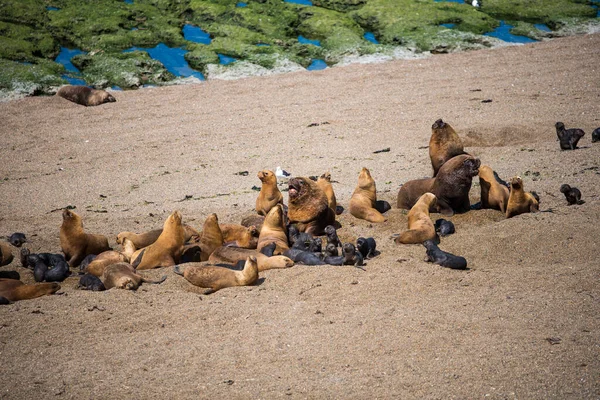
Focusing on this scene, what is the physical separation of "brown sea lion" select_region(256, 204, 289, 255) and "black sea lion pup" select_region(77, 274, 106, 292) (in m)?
1.96

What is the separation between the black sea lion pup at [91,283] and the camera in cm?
646

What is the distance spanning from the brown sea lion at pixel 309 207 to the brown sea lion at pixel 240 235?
2.34 feet

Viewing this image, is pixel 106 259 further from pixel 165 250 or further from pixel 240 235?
pixel 240 235

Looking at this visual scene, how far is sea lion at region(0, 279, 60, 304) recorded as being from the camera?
620cm

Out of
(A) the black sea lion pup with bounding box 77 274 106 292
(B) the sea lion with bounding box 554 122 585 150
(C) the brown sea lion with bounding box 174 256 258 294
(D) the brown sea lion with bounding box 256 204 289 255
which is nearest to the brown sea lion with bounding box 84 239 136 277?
(A) the black sea lion pup with bounding box 77 274 106 292

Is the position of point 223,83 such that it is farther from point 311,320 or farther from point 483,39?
point 311,320

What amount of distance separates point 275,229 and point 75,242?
2432 mm

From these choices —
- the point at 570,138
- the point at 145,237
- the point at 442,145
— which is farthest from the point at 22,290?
the point at 570,138

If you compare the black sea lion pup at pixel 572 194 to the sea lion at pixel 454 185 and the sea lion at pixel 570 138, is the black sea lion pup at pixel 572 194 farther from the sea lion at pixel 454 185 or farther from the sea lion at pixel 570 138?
the sea lion at pixel 570 138

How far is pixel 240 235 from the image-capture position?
8039 mm

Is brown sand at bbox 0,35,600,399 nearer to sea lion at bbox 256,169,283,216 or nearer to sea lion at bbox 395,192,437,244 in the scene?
sea lion at bbox 395,192,437,244

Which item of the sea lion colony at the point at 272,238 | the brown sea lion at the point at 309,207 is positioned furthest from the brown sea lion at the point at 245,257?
the brown sea lion at the point at 309,207

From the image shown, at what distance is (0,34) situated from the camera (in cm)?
1902

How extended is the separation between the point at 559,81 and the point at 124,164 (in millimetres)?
10227
